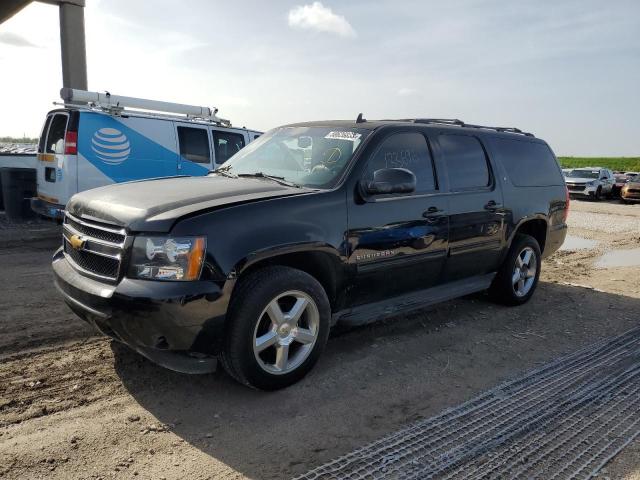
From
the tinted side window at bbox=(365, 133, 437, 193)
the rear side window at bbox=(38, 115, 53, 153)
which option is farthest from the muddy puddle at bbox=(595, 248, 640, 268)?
the rear side window at bbox=(38, 115, 53, 153)

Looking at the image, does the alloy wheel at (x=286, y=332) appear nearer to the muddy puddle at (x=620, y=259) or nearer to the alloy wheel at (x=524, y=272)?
the alloy wheel at (x=524, y=272)

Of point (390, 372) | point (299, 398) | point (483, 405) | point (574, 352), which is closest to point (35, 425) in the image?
point (299, 398)

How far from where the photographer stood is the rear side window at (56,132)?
26.9 ft

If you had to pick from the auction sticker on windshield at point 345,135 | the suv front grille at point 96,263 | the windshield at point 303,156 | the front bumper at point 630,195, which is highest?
the auction sticker on windshield at point 345,135

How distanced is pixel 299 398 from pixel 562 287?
4814mm

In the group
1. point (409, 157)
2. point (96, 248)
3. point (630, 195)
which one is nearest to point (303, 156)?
point (409, 157)

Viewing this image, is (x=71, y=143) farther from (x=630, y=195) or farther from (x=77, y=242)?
(x=630, y=195)

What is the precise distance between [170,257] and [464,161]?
3099 mm

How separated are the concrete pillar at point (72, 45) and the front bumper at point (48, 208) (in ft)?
27.1

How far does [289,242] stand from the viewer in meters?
3.37

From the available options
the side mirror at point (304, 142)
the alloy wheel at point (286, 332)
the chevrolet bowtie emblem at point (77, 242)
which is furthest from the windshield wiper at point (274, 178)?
the chevrolet bowtie emblem at point (77, 242)

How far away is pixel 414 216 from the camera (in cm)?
423

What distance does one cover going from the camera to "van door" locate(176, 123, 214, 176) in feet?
31.0

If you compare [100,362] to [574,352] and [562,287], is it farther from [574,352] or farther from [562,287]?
[562,287]
